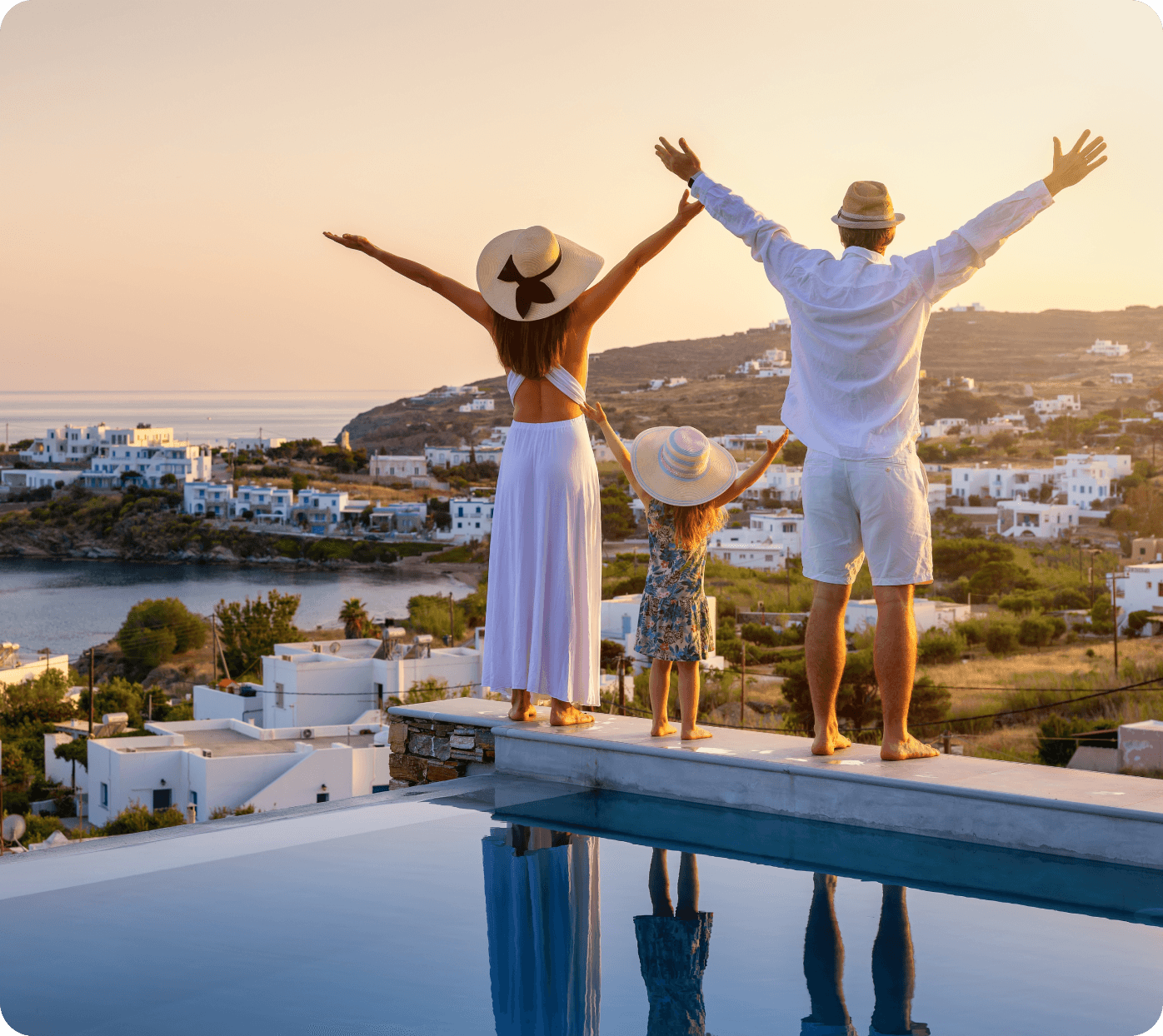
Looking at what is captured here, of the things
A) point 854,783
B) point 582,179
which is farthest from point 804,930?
point 582,179

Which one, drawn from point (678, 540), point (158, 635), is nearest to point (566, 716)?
point (678, 540)

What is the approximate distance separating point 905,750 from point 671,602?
2.39 feet

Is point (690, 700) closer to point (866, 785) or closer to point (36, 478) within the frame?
point (866, 785)

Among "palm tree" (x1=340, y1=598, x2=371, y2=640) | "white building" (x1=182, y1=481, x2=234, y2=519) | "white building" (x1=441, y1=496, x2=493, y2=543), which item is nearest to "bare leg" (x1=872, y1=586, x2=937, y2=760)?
"palm tree" (x1=340, y1=598, x2=371, y2=640)

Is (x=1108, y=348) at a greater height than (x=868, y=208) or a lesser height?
greater

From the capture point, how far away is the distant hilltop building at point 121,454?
69938 mm

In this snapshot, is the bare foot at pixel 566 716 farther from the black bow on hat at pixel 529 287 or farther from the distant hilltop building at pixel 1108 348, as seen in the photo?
the distant hilltop building at pixel 1108 348

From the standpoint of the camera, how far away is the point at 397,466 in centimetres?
6575

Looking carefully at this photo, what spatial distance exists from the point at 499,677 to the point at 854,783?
1137 mm

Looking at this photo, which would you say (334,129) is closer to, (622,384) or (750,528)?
(622,384)

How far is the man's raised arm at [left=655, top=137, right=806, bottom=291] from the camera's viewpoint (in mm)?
2996

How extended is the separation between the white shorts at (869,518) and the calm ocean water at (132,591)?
42.6 metres

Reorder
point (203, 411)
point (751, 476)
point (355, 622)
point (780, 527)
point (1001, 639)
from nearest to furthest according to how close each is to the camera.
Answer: point (751, 476), point (1001, 639), point (355, 622), point (780, 527), point (203, 411)

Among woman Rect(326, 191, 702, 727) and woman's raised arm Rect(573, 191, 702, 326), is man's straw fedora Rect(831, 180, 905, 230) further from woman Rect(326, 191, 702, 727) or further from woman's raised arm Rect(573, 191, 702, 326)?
woman Rect(326, 191, 702, 727)
